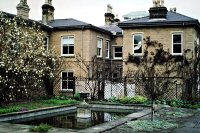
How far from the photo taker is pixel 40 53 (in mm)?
22531

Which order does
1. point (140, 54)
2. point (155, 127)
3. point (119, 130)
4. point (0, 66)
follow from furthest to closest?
point (140, 54), point (0, 66), point (155, 127), point (119, 130)

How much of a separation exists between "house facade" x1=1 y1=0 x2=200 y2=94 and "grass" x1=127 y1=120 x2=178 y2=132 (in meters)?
12.9

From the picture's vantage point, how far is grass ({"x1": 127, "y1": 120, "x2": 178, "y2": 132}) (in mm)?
12672

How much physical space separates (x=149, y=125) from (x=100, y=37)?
20674 mm

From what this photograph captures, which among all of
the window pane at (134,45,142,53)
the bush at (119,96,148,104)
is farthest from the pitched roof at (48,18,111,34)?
the bush at (119,96,148,104)

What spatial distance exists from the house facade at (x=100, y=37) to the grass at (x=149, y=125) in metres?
12.9

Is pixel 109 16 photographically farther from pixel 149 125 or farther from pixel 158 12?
pixel 149 125

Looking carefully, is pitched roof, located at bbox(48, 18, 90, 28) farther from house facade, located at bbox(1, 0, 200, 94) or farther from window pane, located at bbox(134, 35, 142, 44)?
window pane, located at bbox(134, 35, 142, 44)

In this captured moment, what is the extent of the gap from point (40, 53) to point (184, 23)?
1272 centimetres

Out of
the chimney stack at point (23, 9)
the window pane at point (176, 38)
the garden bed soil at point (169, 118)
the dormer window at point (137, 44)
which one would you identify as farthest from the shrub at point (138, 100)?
the chimney stack at point (23, 9)

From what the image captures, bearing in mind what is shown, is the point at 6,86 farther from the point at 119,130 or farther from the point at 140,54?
the point at 140,54

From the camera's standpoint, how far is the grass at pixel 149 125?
12672 millimetres

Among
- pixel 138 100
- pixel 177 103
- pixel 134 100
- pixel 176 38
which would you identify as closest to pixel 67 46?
pixel 176 38

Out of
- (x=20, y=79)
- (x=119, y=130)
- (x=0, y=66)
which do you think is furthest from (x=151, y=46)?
(x=119, y=130)
